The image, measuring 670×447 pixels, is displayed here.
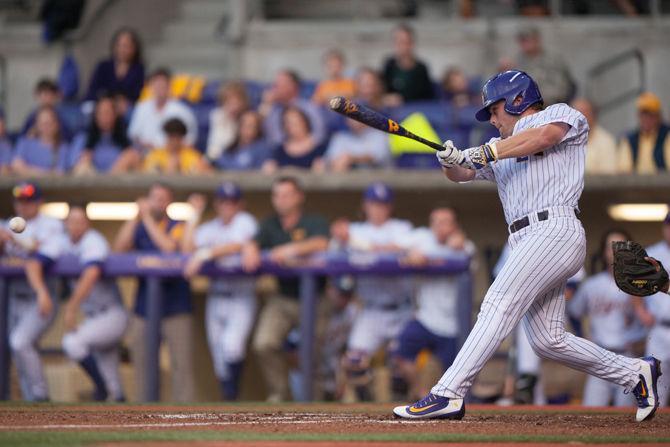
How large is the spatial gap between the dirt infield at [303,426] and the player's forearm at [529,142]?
1.20 metres

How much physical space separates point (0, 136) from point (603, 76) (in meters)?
5.91

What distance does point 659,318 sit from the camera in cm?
873

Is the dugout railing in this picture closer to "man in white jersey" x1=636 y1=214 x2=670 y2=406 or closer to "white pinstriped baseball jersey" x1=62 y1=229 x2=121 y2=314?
"white pinstriped baseball jersey" x1=62 y1=229 x2=121 y2=314

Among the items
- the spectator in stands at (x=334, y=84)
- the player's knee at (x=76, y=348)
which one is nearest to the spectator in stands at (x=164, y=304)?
the player's knee at (x=76, y=348)

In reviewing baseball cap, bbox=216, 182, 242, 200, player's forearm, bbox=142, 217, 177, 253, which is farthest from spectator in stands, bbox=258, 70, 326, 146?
player's forearm, bbox=142, 217, 177, 253

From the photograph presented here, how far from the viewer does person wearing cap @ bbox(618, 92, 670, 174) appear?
10.3 metres

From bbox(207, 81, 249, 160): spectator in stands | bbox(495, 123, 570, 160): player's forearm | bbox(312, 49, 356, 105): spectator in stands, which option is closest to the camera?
bbox(495, 123, 570, 160): player's forearm

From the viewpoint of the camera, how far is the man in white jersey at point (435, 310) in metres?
8.72

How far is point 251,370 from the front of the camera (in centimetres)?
966

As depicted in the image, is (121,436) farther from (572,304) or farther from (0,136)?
(0,136)

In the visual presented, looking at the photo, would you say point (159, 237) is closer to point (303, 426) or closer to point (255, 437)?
point (303, 426)

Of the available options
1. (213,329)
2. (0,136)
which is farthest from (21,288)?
(0,136)

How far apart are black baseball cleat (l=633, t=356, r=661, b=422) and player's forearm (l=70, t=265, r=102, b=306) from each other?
→ 471cm

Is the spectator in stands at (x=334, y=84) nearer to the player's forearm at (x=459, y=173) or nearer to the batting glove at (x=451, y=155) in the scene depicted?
the player's forearm at (x=459, y=173)
